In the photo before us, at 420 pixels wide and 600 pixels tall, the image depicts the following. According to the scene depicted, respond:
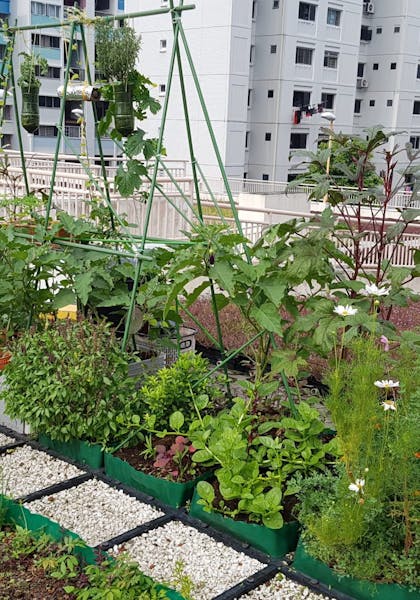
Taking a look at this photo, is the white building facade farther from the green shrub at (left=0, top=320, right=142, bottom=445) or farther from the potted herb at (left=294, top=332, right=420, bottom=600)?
the potted herb at (left=294, top=332, right=420, bottom=600)

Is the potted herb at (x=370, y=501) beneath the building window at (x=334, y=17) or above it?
beneath

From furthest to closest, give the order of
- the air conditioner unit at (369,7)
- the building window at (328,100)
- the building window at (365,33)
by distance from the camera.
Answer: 1. the building window at (365,33)
2. the air conditioner unit at (369,7)
3. the building window at (328,100)

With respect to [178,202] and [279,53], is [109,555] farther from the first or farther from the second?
[279,53]

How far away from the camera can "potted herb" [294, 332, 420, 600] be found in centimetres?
215

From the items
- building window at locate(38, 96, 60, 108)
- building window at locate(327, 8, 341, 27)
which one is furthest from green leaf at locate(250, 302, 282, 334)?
building window at locate(327, 8, 341, 27)

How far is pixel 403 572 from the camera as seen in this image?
221 cm

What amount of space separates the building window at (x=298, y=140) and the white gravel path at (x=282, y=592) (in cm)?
2748

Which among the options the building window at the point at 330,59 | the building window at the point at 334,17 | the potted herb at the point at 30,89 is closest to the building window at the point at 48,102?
the building window at the point at 330,59

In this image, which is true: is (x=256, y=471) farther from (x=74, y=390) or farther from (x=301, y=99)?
(x=301, y=99)

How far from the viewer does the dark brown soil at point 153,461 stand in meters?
2.89

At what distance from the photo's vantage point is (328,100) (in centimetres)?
2995

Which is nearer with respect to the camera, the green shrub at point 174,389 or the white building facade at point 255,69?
the green shrub at point 174,389

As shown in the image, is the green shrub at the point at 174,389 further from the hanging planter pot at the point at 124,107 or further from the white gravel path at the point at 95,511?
the hanging planter pot at the point at 124,107

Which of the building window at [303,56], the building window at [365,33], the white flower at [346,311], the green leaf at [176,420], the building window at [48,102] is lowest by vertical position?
the green leaf at [176,420]
